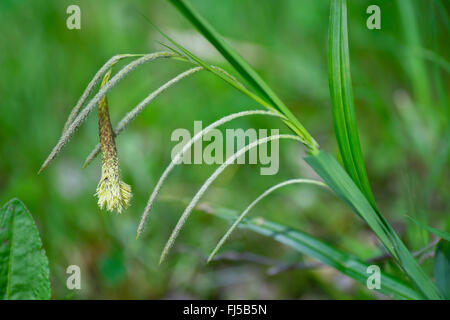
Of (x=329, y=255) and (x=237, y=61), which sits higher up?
(x=237, y=61)

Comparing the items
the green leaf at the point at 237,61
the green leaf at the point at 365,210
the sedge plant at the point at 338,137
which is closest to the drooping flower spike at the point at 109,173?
the sedge plant at the point at 338,137

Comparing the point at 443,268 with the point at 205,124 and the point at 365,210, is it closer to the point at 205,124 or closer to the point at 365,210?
the point at 365,210

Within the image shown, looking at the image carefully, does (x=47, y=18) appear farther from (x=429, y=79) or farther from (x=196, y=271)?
(x=429, y=79)

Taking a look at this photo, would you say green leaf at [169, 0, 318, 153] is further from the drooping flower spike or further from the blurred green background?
the blurred green background

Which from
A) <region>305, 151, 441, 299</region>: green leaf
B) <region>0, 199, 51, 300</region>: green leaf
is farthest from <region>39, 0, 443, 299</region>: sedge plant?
<region>0, 199, 51, 300</region>: green leaf

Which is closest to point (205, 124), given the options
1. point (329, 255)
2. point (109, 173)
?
point (329, 255)

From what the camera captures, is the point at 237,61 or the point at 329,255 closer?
the point at 237,61
